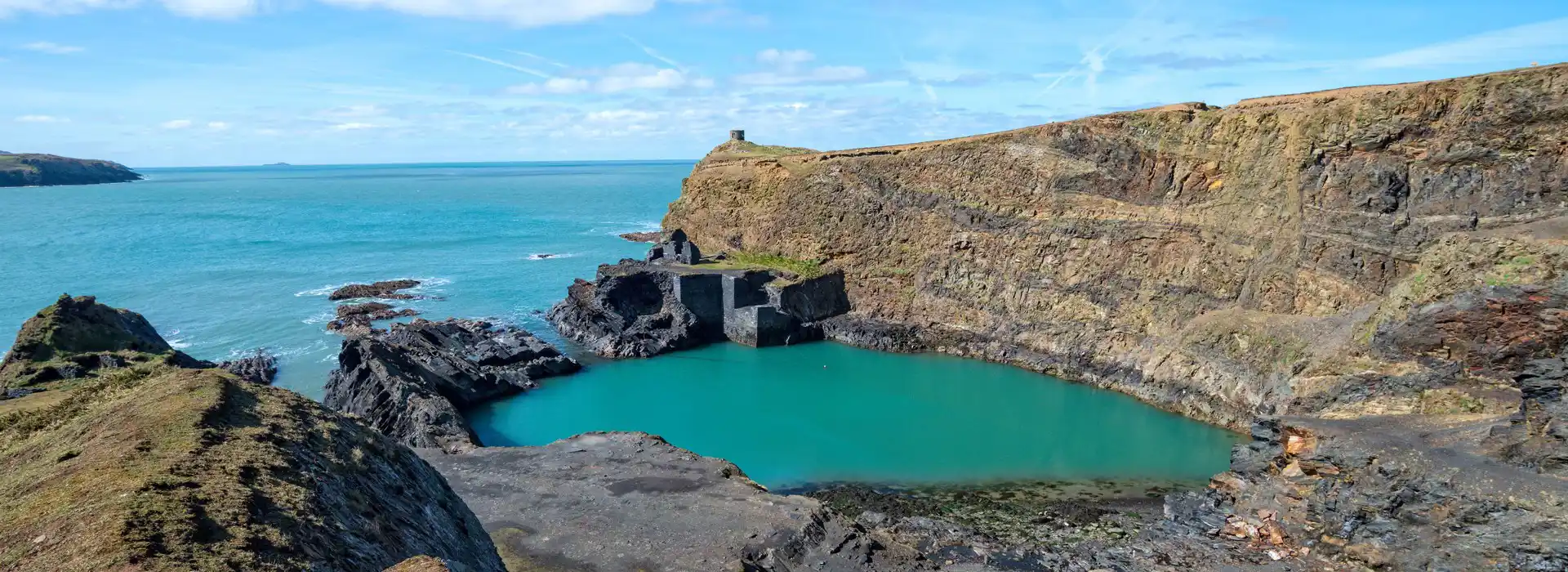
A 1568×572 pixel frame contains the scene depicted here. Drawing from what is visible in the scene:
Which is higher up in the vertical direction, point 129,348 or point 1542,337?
point 1542,337

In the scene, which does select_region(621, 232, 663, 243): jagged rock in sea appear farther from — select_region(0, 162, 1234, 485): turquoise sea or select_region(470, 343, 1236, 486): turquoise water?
select_region(470, 343, 1236, 486): turquoise water

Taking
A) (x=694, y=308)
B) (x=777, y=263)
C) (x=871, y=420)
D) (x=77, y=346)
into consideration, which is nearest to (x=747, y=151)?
(x=777, y=263)

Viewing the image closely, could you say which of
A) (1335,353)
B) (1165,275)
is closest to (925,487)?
(1335,353)

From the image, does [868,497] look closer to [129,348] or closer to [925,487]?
[925,487]

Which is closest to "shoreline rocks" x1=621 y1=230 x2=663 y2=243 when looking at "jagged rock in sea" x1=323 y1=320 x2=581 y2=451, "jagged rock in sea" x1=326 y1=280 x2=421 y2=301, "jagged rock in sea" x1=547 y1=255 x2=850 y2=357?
"jagged rock in sea" x1=326 y1=280 x2=421 y2=301

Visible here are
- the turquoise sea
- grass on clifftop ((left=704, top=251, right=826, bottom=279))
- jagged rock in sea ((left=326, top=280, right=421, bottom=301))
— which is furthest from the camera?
jagged rock in sea ((left=326, top=280, right=421, bottom=301))

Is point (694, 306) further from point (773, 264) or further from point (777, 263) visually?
point (777, 263)
